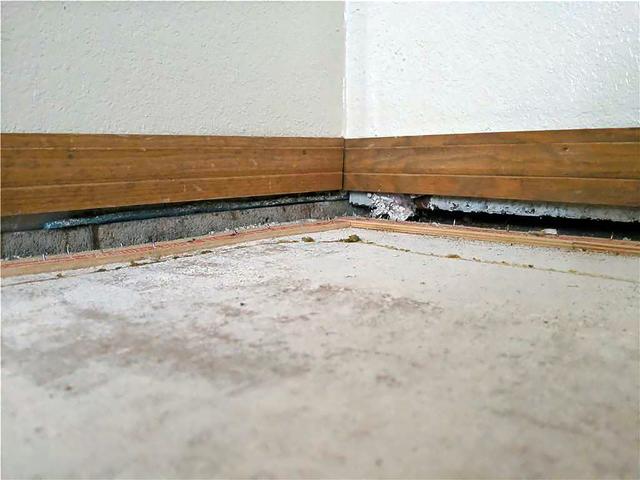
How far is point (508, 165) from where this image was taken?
1.85 metres

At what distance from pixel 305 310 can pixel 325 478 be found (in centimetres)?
49

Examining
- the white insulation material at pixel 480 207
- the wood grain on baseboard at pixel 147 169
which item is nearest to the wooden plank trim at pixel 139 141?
the wood grain on baseboard at pixel 147 169

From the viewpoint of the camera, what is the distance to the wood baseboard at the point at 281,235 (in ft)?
4.30

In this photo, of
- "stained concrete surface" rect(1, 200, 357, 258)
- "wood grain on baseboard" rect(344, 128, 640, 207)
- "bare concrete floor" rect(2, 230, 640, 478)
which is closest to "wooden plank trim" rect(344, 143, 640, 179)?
"wood grain on baseboard" rect(344, 128, 640, 207)

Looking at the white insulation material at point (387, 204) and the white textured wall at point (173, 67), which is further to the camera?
the white insulation material at point (387, 204)

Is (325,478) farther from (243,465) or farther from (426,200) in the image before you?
(426,200)

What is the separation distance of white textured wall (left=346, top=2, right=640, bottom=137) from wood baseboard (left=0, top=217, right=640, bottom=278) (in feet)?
1.32

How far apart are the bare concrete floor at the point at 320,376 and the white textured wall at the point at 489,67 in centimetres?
76

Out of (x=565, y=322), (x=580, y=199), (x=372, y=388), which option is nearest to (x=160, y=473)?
(x=372, y=388)

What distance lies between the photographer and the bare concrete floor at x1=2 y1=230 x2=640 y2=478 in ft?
1.76

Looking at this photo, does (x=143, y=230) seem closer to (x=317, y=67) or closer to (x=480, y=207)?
(x=317, y=67)

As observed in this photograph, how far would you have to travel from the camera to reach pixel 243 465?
0.52 m

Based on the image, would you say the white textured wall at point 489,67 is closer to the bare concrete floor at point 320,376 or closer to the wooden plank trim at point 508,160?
the wooden plank trim at point 508,160

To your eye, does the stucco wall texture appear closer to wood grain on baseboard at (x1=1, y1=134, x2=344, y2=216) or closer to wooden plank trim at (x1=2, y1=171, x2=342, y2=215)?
wood grain on baseboard at (x1=1, y1=134, x2=344, y2=216)
